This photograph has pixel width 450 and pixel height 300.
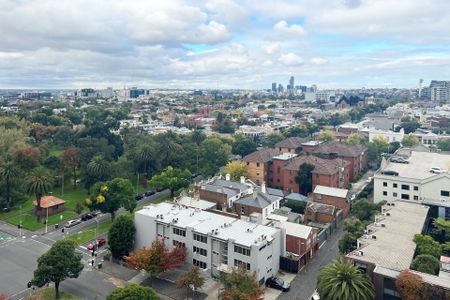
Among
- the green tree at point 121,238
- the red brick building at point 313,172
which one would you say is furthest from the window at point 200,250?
the red brick building at point 313,172

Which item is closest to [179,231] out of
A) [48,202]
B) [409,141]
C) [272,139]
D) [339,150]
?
[48,202]

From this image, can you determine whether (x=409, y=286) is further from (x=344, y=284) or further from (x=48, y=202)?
(x=48, y=202)

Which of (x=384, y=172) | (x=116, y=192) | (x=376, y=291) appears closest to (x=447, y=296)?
(x=376, y=291)

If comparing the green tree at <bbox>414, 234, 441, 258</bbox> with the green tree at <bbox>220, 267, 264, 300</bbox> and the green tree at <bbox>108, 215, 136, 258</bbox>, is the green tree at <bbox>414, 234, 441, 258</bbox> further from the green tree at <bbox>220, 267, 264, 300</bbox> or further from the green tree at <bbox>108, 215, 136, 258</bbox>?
the green tree at <bbox>108, 215, 136, 258</bbox>

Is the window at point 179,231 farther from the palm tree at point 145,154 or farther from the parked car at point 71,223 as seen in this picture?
the palm tree at point 145,154

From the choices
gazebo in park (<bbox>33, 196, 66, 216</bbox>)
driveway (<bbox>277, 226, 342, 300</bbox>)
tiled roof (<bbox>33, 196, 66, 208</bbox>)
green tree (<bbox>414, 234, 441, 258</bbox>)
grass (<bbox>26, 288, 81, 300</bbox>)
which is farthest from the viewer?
tiled roof (<bbox>33, 196, 66, 208</bbox>)

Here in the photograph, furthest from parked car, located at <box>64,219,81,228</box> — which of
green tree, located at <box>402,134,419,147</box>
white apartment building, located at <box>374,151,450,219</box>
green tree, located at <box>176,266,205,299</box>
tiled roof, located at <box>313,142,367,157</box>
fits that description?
green tree, located at <box>402,134,419,147</box>
